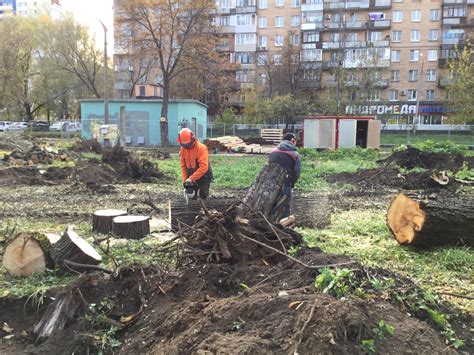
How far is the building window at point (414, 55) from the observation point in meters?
62.8

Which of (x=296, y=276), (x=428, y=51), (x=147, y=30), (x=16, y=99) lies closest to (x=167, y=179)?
(x=296, y=276)

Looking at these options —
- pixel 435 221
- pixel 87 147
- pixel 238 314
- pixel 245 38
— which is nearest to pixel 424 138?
pixel 87 147

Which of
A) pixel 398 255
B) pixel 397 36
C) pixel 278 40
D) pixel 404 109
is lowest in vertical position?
pixel 398 255

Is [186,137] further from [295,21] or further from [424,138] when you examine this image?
[295,21]

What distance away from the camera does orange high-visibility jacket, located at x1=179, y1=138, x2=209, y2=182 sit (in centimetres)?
740

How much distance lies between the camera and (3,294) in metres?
4.48

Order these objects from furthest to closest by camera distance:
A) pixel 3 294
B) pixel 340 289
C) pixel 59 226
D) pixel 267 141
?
pixel 267 141
pixel 59 226
pixel 3 294
pixel 340 289

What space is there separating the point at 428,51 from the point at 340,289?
2640 inches

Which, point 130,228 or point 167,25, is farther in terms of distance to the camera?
point 167,25

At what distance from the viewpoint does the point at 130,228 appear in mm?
6691

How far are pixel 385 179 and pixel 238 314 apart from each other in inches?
467

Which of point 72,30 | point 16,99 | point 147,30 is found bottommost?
point 16,99

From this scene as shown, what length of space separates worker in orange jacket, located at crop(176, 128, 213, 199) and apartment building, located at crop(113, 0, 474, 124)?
51517 mm

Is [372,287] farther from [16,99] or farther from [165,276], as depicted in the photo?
[16,99]
